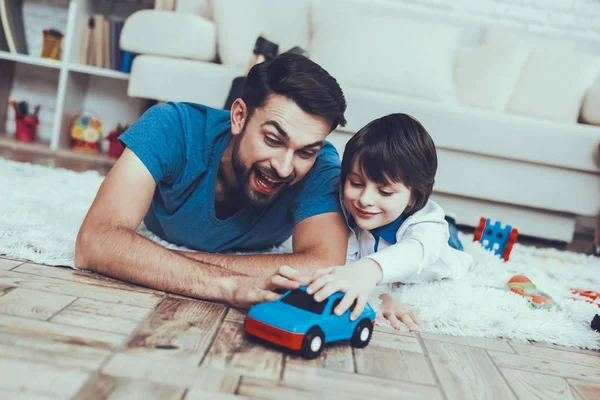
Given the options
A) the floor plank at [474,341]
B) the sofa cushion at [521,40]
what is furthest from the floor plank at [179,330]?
the sofa cushion at [521,40]

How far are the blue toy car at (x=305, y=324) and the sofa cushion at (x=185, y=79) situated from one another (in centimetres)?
169

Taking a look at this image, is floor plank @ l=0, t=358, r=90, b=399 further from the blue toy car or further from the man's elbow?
the man's elbow

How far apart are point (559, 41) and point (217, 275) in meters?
2.78

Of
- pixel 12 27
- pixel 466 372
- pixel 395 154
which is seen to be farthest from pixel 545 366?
pixel 12 27

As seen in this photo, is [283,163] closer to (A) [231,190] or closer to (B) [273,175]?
(B) [273,175]

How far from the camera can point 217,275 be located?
1158 mm

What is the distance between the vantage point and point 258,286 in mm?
1098

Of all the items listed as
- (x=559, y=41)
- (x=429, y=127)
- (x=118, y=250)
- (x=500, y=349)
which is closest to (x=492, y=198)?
(x=429, y=127)

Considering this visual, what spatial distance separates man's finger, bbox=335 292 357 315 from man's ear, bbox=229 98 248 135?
54 centimetres

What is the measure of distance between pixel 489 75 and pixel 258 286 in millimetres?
2264

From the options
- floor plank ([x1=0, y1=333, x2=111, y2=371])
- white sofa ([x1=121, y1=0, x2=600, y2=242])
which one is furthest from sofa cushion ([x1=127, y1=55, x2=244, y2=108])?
floor plank ([x1=0, y1=333, x2=111, y2=371])

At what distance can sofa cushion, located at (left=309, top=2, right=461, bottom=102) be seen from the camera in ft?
8.84

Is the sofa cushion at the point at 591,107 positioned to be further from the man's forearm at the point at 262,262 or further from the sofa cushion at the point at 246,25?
the man's forearm at the point at 262,262

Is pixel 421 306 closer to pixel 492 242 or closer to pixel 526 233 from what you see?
pixel 492 242
